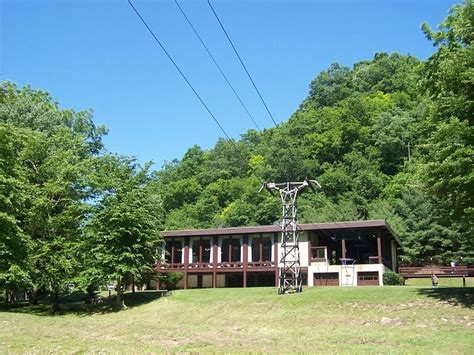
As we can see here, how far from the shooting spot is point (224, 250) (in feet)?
139

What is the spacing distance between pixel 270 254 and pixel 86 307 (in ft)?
48.1

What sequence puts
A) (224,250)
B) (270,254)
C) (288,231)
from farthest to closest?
(224,250), (270,254), (288,231)

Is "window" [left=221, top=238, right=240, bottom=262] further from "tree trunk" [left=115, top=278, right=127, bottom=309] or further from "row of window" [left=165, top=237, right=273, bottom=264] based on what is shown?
"tree trunk" [left=115, top=278, right=127, bottom=309]

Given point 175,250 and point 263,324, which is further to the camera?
point 175,250

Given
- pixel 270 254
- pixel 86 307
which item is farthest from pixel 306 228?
pixel 86 307

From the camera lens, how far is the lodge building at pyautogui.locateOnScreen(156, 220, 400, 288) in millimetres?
37188

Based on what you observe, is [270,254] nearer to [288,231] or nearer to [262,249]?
[262,249]

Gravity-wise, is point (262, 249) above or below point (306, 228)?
below

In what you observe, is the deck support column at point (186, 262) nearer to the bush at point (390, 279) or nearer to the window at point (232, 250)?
the window at point (232, 250)

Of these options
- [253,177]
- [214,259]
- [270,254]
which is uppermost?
[253,177]

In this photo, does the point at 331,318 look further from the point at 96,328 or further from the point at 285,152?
the point at 285,152

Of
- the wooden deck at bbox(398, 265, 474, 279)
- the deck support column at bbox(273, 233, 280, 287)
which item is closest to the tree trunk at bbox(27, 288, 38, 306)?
the deck support column at bbox(273, 233, 280, 287)

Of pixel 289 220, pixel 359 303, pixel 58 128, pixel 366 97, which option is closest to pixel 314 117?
pixel 366 97

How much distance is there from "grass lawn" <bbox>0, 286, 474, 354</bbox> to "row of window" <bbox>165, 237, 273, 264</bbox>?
22.3 feet
